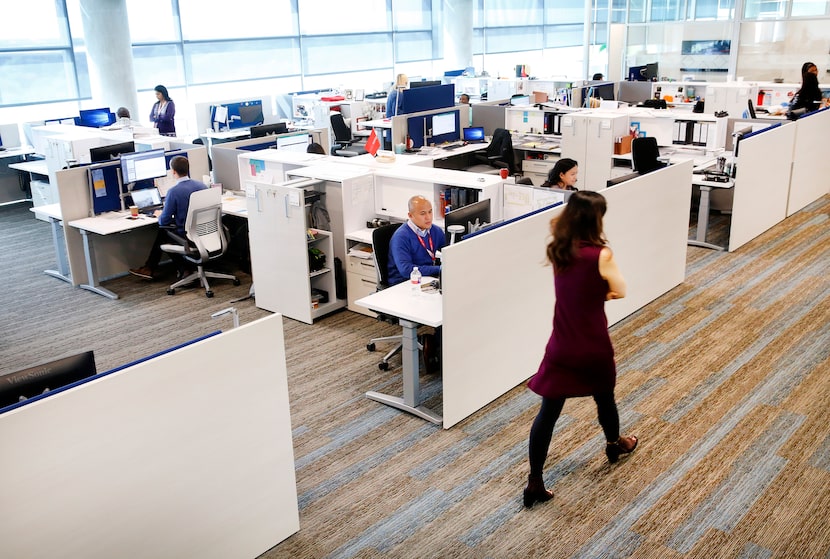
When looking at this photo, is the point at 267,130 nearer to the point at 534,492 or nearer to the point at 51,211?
the point at 51,211

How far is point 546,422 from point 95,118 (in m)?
9.23

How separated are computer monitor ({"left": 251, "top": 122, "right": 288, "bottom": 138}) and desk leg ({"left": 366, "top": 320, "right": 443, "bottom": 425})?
4.98m

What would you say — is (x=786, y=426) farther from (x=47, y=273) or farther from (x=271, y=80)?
(x=271, y=80)

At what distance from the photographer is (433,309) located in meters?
4.44

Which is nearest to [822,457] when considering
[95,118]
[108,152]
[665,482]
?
[665,482]

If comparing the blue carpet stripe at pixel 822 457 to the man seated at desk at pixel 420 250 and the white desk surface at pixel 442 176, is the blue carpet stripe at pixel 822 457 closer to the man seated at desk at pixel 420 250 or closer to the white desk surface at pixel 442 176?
the man seated at desk at pixel 420 250

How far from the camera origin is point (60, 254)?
7.36 metres

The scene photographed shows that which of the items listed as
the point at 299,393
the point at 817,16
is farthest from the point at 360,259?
the point at 817,16

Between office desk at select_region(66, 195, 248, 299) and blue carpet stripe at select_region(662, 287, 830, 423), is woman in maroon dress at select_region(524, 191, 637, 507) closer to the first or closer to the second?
blue carpet stripe at select_region(662, 287, 830, 423)

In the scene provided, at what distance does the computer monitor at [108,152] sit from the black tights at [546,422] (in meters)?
5.19

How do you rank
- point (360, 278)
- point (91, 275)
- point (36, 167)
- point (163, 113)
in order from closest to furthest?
point (360, 278) < point (91, 275) < point (36, 167) < point (163, 113)

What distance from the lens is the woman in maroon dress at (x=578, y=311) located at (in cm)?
321

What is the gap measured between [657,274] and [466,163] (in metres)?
3.94

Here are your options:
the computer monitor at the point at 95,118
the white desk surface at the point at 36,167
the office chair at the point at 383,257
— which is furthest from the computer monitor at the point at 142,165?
the computer monitor at the point at 95,118
